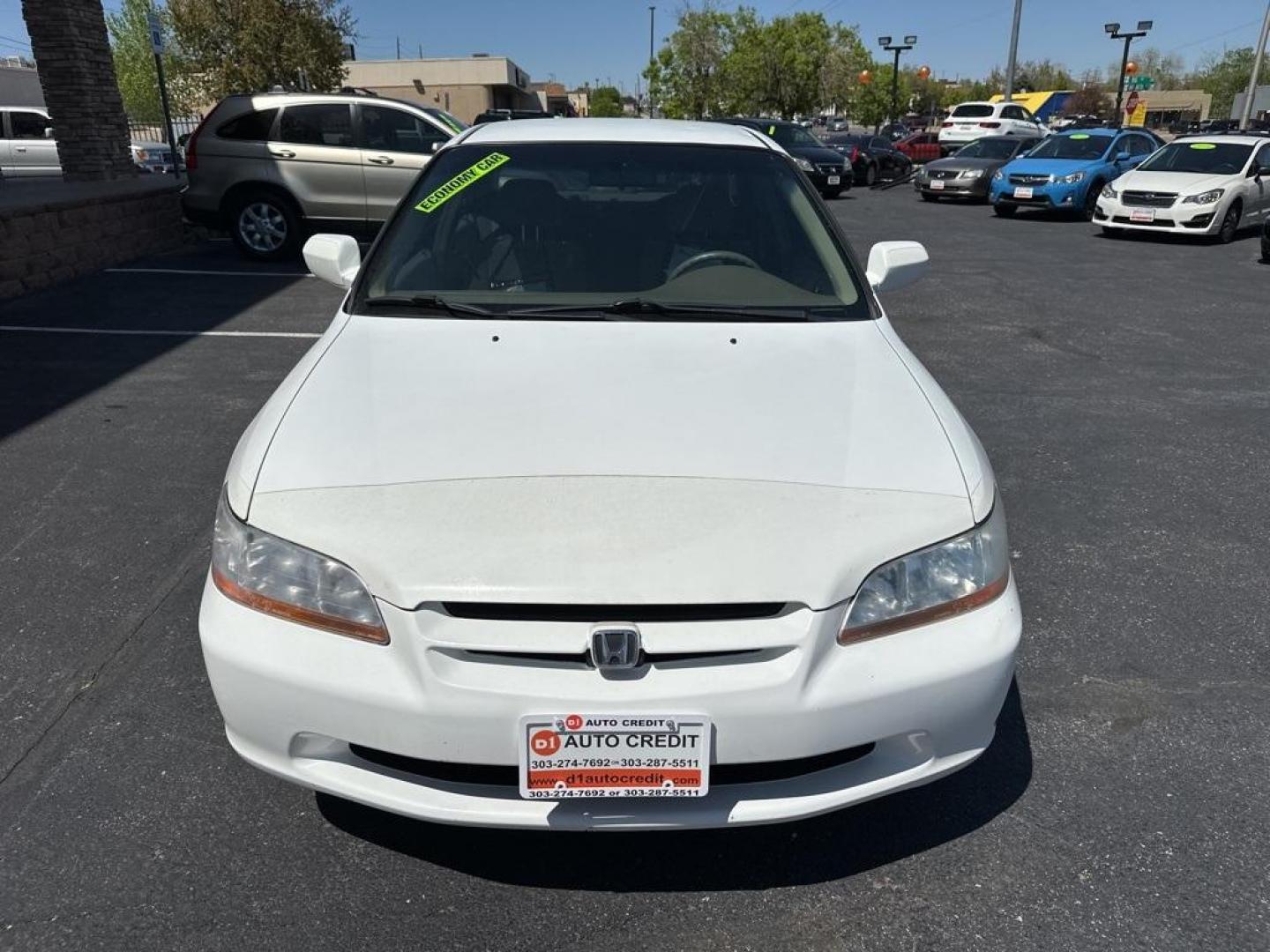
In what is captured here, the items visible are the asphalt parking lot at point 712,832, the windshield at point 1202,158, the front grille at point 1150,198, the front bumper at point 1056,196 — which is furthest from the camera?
the front bumper at point 1056,196

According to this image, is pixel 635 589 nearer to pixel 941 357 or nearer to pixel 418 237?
pixel 418 237

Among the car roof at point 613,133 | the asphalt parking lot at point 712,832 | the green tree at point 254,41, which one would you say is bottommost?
the asphalt parking lot at point 712,832

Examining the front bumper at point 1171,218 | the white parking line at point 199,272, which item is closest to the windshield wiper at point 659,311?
the white parking line at point 199,272

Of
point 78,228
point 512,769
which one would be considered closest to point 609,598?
point 512,769

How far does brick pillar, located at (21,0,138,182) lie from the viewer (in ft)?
36.6

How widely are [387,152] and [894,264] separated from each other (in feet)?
27.9

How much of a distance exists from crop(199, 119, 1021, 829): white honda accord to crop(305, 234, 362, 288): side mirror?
3.90 ft

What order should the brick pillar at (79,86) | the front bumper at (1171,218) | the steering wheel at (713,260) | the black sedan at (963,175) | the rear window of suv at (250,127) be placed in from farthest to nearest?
the black sedan at (963,175) < the front bumper at (1171,218) < the brick pillar at (79,86) < the rear window of suv at (250,127) < the steering wheel at (713,260)

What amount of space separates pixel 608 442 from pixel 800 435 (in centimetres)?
45

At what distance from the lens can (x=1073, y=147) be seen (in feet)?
58.4

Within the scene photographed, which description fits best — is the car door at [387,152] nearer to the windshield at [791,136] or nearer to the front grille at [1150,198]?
the front grille at [1150,198]

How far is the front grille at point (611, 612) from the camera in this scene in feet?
6.08

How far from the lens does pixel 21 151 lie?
19281 millimetres

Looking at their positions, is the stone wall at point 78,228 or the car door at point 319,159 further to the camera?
the car door at point 319,159
